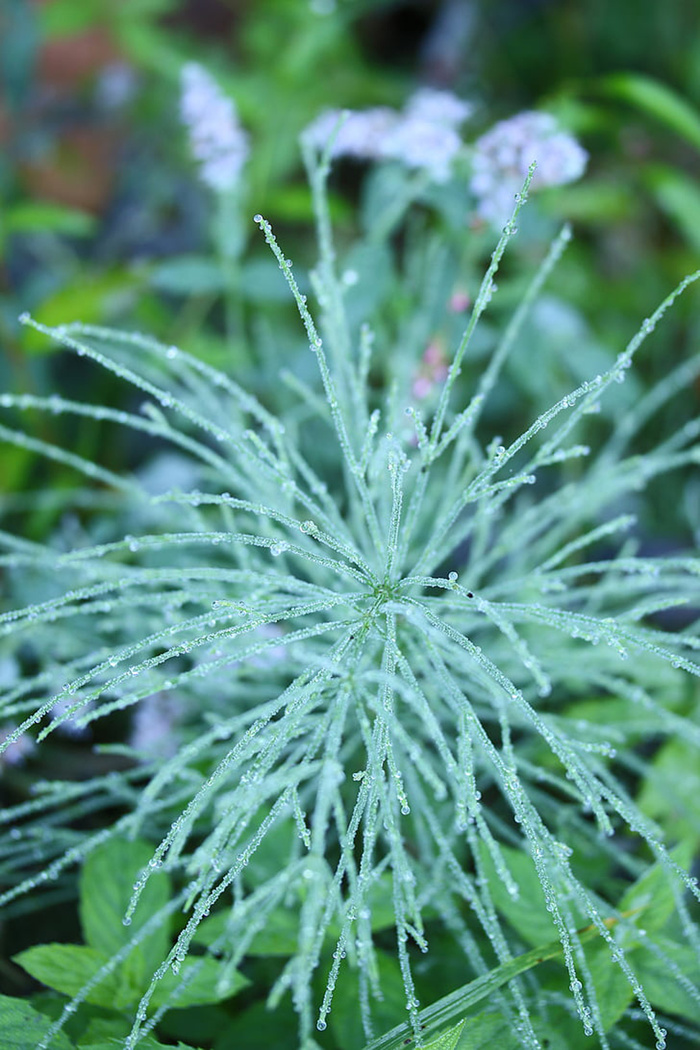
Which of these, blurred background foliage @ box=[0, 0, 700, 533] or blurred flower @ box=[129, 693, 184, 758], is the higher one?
blurred background foliage @ box=[0, 0, 700, 533]

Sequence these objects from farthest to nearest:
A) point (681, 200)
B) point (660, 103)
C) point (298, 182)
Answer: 1. point (298, 182)
2. point (681, 200)
3. point (660, 103)

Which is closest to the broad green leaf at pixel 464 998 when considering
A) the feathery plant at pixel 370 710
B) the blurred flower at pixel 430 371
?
the feathery plant at pixel 370 710

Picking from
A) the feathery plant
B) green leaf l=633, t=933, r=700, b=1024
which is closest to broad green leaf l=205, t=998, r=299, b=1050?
the feathery plant

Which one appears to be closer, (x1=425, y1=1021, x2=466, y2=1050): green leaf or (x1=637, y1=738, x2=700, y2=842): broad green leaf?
(x1=425, y1=1021, x2=466, y2=1050): green leaf

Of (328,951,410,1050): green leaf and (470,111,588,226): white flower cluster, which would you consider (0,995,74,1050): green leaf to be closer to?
(328,951,410,1050): green leaf

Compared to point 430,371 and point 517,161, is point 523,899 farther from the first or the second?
point 517,161

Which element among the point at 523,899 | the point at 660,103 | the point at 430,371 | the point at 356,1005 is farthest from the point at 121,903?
the point at 660,103

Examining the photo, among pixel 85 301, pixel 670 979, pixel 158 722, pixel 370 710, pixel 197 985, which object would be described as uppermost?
pixel 85 301
